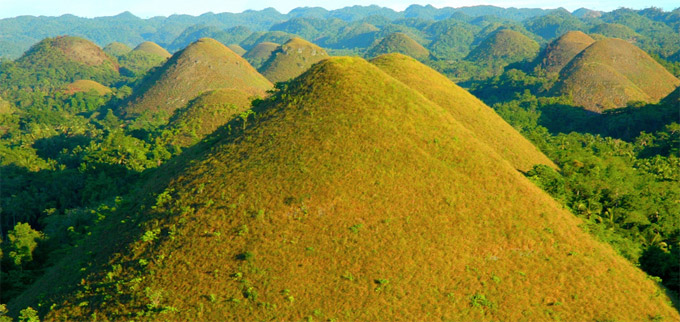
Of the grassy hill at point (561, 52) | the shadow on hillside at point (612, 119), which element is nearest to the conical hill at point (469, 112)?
the shadow on hillside at point (612, 119)

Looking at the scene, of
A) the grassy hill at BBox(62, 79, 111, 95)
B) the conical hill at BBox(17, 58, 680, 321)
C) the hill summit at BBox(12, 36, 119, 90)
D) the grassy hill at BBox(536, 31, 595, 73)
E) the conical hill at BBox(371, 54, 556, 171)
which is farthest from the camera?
the hill summit at BBox(12, 36, 119, 90)

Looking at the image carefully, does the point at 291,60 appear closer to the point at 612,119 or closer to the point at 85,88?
the point at 85,88

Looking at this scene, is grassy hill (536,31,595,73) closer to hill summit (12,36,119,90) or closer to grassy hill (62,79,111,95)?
grassy hill (62,79,111,95)

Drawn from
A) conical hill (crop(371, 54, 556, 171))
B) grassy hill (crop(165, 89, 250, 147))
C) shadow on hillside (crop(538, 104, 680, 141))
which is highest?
conical hill (crop(371, 54, 556, 171))

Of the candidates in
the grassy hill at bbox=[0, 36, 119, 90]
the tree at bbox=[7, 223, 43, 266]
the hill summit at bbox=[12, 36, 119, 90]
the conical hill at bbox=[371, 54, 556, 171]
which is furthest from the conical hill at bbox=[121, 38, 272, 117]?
the hill summit at bbox=[12, 36, 119, 90]

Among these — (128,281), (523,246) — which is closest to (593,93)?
(523,246)

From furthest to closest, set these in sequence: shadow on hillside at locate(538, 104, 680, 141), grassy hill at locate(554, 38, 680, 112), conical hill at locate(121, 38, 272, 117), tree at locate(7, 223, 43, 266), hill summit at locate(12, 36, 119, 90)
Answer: hill summit at locate(12, 36, 119, 90)
conical hill at locate(121, 38, 272, 117)
grassy hill at locate(554, 38, 680, 112)
shadow on hillside at locate(538, 104, 680, 141)
tree at locate(7, 223, 43, 266)

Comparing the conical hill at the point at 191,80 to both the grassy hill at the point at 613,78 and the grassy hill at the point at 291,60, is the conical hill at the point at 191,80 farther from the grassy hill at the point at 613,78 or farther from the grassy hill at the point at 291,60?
the grassy hill at the point at 613,78

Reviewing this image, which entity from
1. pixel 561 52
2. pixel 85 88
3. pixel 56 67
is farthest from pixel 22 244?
pixel 56 67
